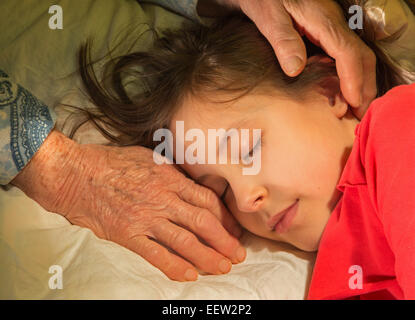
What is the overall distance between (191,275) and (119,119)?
0.39m

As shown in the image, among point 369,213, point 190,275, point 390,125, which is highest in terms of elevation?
point 390,125

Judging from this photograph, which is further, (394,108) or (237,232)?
(237,232)

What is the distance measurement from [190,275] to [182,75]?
1.22 ft

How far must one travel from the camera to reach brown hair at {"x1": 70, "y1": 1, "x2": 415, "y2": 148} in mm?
883

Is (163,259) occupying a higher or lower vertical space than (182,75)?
lower

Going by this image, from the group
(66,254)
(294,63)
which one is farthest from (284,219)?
(66,254)

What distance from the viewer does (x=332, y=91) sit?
0.91m

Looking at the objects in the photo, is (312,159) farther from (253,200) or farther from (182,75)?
(182,75)

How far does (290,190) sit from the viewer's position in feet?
2.66

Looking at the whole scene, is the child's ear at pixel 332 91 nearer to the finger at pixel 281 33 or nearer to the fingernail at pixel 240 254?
the finger at pixel 281 33

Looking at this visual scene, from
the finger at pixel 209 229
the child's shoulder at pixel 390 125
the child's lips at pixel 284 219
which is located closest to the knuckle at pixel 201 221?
the finger at pixel 209 229

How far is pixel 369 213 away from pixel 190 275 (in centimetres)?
32

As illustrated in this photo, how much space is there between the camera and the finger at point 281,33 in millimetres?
839

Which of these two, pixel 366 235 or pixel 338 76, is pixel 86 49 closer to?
pixel 338 76
